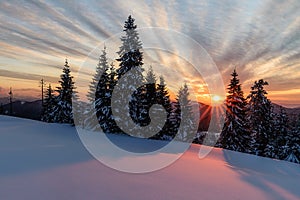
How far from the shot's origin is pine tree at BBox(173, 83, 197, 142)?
31938 mm

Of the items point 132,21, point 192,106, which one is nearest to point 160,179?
point 132,21

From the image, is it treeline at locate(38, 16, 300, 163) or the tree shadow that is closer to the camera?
the tree shadow

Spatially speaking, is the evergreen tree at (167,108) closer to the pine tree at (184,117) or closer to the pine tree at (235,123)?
the pine tree at (184,117)

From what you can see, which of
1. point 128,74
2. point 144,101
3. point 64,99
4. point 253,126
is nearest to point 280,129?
point 253,126

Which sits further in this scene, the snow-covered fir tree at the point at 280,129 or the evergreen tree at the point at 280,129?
the snow-covered fir tree at the point at 280,129

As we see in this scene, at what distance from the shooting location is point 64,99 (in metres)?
31.3

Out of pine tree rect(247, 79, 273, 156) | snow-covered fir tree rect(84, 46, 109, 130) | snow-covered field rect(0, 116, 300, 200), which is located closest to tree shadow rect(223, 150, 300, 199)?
snow-covered field rect(0, 116, 300, 200)

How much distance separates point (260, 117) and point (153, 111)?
12.7 metres

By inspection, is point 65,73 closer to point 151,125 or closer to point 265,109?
point 151,125

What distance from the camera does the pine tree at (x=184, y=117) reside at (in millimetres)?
31938

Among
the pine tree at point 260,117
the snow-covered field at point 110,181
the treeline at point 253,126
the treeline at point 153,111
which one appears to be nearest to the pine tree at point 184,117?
the treeline at point 153,111

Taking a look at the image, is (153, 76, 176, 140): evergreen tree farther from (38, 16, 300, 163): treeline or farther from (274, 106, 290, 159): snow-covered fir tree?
(274, 106, 290, 159): snow-covered fir tree

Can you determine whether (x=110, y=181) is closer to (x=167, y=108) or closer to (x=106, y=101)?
(x=106, y=101)

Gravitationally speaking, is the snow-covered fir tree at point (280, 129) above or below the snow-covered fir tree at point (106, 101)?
below
